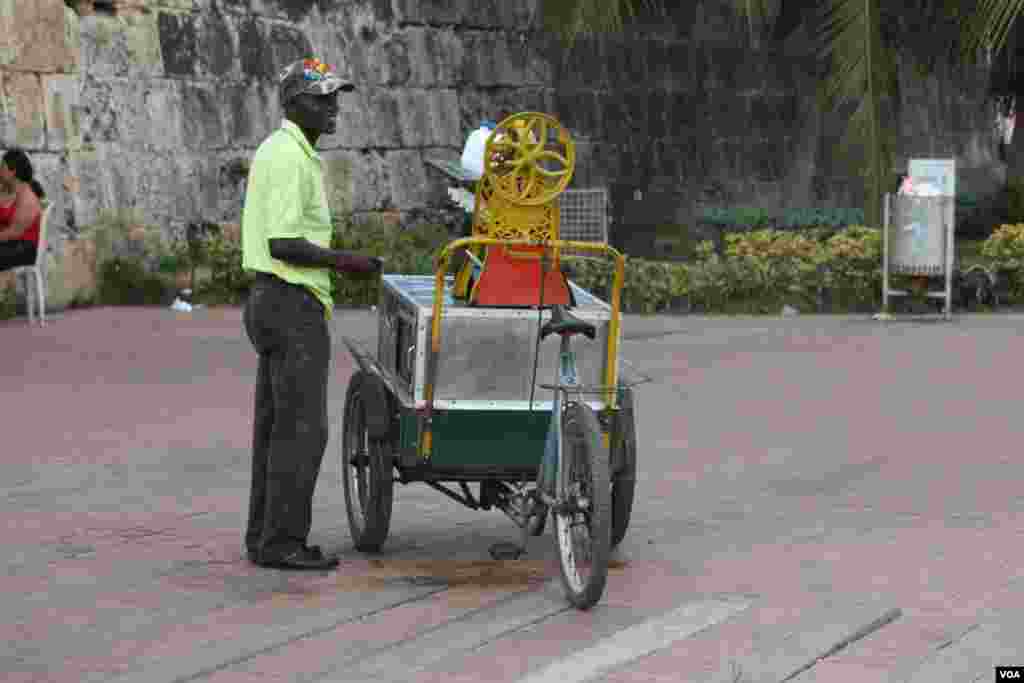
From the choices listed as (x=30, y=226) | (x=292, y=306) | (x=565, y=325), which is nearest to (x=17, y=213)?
(x=30, y=226)

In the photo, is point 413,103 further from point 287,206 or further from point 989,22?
point 287,206

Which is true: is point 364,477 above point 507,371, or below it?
below

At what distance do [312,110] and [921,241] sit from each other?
393 inches

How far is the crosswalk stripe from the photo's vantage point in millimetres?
5883

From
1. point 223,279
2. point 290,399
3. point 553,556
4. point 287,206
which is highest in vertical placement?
point 287,206

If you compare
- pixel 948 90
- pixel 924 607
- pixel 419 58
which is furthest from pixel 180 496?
pixel 948 90

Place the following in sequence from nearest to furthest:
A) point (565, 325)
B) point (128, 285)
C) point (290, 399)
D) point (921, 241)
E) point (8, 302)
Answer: point (565, 325) → point (290, 399) → point (8, 302) → point (921, 241) → point (128, 285)

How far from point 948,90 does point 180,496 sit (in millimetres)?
19224

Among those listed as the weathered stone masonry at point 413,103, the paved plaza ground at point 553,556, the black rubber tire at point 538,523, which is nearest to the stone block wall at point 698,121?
the weathered stone masonry at point 413,103

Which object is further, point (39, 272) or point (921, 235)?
point (921, 235)

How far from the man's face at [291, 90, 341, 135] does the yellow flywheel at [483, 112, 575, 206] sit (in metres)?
0.57

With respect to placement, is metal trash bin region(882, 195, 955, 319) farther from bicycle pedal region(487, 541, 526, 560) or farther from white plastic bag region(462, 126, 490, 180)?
bicycle pedal region(487, 541, 526, 560)

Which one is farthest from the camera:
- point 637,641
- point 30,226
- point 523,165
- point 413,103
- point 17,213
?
point 413,103

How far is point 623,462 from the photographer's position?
743 centimetres
